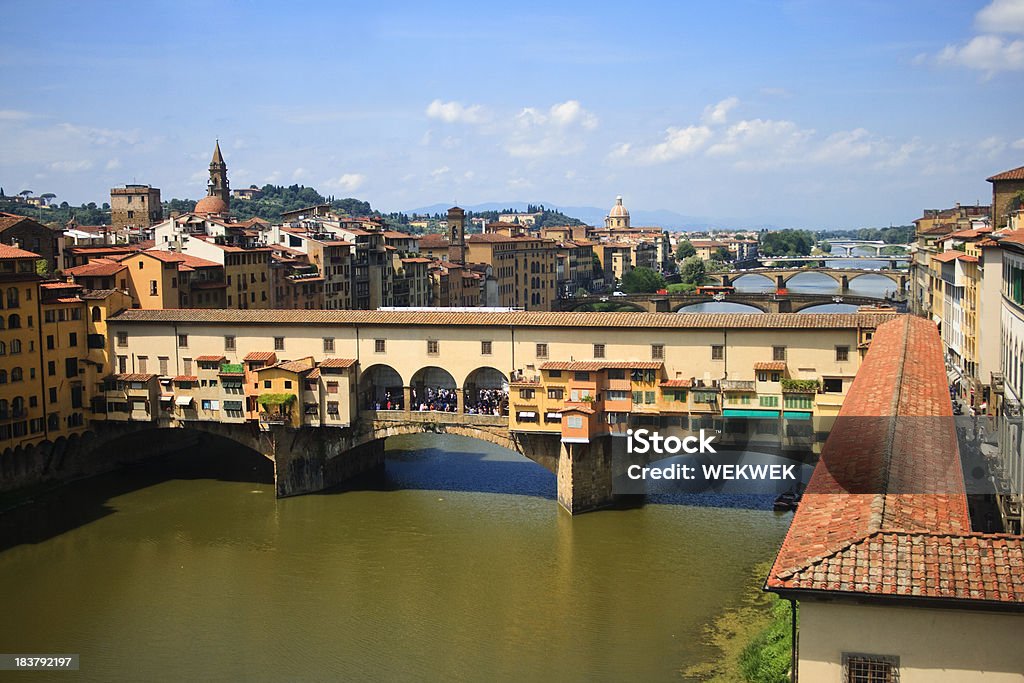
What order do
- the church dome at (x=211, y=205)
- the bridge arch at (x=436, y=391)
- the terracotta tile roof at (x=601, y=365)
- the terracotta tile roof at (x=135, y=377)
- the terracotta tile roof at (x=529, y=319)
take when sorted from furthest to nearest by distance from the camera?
the church dome at (x=211, y=205) → the terracotta tile roof at (x=135, y=377) → the bridge arch at (x=436, y=391) → the terracotta tile roof at (x=601, y=365) → the terracotta tile roof at (x=529, y=319)

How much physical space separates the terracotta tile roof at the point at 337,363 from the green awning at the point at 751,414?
9.69 meters

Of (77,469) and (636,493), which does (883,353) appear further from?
(77,469)

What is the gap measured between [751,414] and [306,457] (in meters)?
11.7

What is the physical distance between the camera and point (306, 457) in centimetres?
2950

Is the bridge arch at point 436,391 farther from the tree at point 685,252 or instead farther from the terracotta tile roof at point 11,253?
the tree at point 685,252

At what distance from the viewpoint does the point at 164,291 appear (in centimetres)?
3609

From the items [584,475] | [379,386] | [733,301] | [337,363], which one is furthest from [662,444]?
[733,301]

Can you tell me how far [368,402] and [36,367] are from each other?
881cm

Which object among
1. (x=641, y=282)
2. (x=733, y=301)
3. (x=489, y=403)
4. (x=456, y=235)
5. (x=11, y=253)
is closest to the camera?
(x=11, y=253)

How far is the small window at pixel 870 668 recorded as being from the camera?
798cm

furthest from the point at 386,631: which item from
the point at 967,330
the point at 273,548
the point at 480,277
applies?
the point at 480,277

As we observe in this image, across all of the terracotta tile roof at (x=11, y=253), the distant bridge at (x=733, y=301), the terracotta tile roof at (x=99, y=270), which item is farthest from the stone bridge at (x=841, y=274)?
the terracotta tile roof at (x=11, y=253)

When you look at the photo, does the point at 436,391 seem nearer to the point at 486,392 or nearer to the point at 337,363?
the point at 486,392

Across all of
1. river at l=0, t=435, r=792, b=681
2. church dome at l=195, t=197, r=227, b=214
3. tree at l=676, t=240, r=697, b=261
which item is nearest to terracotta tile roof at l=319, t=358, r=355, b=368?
river at l=0, t=435, r=792, b=681
